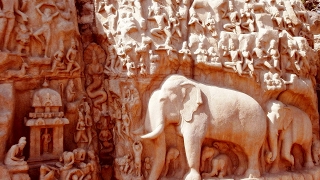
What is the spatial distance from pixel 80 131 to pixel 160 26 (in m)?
2.37

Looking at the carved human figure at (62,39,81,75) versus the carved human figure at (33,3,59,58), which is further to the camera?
the carved human figure at (62,39,81,75)

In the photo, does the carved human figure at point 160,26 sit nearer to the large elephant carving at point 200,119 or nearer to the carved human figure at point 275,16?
the large elephant carving at point 200,119

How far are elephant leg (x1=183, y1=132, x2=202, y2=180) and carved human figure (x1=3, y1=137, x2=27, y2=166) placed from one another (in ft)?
8.69

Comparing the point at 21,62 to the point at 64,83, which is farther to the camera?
the point at 64,83

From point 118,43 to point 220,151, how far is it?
8.98 feet

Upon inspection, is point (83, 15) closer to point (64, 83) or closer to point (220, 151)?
point (64, 83)

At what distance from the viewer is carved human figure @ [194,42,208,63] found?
20.5 ft

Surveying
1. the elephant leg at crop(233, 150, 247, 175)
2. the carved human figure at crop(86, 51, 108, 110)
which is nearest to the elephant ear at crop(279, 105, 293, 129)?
the elephant leg at crop(233, 150, 247, 175)

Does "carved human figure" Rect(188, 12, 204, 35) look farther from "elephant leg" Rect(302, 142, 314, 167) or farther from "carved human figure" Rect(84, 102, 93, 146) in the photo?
"elephant leg" Rect(302, 142, 314, 167)

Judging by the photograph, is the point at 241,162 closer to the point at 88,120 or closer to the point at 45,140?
the point at 88,120

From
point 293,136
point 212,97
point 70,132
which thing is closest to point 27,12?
point 70,132

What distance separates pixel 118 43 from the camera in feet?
20.4

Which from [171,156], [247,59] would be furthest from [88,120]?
[247,59]

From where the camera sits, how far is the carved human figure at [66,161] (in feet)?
18.4
